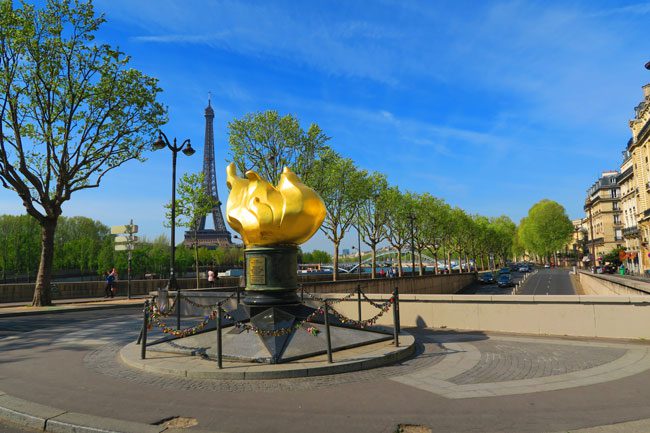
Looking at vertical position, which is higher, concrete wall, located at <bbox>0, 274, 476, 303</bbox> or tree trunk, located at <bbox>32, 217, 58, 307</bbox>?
tree trunk, located at <bbox>32, 217, 58, 307</bbox>

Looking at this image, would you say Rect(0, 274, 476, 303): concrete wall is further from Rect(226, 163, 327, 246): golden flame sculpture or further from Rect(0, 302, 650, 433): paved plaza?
Rect(0, 302, 650, 433): paved plaza

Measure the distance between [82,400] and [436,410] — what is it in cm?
502

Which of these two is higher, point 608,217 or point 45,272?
point 608,217

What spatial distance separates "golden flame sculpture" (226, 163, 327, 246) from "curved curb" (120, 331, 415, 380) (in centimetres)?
295

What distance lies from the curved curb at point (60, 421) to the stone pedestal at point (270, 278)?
4.75 m

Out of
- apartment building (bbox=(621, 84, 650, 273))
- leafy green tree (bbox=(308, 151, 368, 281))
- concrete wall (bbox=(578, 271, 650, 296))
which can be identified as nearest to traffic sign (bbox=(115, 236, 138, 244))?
leafy green tree (bbox=(308, 151, 368, 281))

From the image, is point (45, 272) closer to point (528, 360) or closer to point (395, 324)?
point (395, 324)

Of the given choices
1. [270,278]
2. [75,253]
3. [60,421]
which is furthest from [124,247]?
[75,253]

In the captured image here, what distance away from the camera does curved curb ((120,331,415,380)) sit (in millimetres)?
7414

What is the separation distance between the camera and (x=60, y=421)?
5.41m

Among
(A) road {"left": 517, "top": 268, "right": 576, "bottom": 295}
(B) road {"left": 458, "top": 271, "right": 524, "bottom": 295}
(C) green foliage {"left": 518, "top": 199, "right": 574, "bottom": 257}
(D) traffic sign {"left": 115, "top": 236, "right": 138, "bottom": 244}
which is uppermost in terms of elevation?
(C) green foliage {"left": 518, "top": 199, "right": 574, "bottom": 257}

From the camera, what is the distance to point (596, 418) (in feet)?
17.3

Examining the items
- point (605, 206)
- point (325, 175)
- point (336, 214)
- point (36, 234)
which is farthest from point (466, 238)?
point (36, 234)

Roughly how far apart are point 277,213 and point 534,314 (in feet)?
24.0
